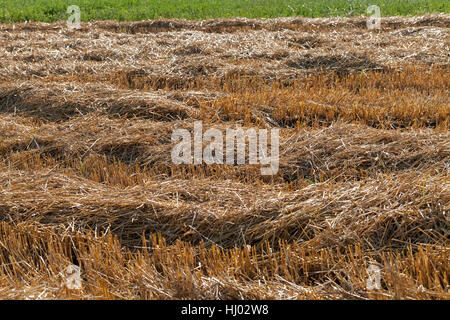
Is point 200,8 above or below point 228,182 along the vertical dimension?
above

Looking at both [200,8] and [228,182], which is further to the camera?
[200,8]

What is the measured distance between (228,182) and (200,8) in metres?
12.4

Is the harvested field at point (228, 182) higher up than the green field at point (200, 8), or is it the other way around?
the green field at point (200, 8)

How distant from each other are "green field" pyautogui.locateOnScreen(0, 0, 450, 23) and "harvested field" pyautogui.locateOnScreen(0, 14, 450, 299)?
6.79 metres

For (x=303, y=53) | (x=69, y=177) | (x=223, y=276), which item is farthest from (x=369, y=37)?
(x=223, y=276)

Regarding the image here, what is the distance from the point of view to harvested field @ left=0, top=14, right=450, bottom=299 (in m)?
2.89

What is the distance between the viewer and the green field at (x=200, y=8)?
14.7 m

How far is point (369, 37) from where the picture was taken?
10133 millimetres

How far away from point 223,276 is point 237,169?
172 cm

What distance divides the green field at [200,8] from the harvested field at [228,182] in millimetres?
6792

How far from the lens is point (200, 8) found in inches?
611

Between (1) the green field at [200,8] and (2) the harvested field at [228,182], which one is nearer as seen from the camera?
(2) the harvested field at [228,182]

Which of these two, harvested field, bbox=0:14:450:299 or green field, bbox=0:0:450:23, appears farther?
green field, bbox=0:0:450:23

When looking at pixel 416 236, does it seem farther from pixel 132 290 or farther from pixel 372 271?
pixel 132 290
